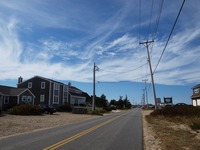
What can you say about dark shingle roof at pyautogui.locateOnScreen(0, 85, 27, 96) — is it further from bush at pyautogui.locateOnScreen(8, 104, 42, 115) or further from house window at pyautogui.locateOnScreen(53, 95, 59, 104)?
house window at pyautogui.locateOnScreen(53, 95, 59, 104)

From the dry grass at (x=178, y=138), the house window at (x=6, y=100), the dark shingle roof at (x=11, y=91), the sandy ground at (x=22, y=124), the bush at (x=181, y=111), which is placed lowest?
the dry grass at (x=178, y=138)

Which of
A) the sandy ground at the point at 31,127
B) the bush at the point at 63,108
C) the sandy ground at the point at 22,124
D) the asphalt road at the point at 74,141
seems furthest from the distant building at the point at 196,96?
the asphalt road at the point at 74,141

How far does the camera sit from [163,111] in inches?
1272

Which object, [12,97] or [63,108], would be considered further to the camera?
[63,108]

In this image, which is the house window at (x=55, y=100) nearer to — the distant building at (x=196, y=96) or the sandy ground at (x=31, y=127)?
the sandy ground at (x=31, y=127)

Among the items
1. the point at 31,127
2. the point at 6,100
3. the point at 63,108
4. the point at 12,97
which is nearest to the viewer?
the point at 31,127

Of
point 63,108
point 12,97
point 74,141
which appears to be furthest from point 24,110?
point 74,141

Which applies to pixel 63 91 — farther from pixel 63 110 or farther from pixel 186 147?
pixel 186 147

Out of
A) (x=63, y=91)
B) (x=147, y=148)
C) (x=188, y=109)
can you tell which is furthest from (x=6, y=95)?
(x=147, y=148)

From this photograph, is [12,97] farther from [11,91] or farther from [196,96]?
[196,96]

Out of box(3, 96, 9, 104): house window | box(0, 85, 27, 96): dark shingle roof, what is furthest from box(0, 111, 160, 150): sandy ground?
box(0, 85, 27, 96): dark shingle roof

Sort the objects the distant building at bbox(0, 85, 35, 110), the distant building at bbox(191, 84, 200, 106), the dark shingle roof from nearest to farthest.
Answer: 1. the distant building at bbox(0, 85, 35, 110)
2. the dark shingle roof
3. the distant building at bbox(191, 84, 200, 106)

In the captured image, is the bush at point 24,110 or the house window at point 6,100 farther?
the house window at point 6,100

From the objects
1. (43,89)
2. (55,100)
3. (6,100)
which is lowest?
(6,100)
